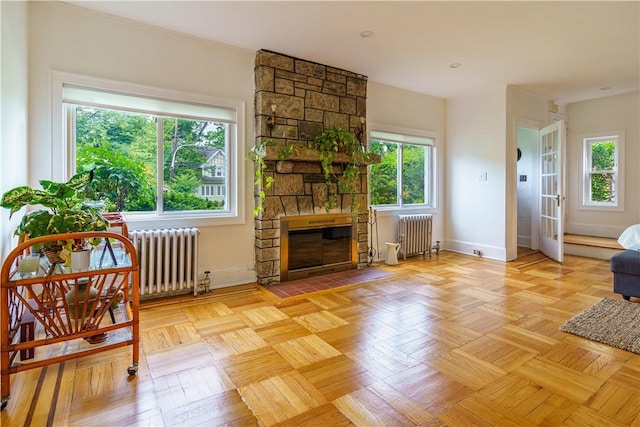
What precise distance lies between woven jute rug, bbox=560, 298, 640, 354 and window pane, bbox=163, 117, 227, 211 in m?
3.40

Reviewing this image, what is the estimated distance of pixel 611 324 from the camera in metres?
2.54

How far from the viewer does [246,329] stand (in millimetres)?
2488

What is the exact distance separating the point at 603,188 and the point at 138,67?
7166 millimetres

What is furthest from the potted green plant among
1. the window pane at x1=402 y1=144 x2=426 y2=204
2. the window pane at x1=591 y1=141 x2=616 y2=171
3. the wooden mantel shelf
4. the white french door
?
the window pane at x1=591 y1=141 x2=616 y2=171

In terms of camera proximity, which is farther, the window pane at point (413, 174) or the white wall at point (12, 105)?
the window pane at point (413, 174)

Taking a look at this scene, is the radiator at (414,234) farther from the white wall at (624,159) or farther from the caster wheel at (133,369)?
the caster wheel at (133,369)

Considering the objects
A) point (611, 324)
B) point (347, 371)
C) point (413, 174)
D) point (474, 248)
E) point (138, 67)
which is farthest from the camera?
point (413, 174)

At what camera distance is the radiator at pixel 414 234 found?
16.0ft

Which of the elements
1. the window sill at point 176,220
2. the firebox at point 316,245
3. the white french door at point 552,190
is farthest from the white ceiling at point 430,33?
the firebox at point 316,245

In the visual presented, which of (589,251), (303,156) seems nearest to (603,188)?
(589,251)

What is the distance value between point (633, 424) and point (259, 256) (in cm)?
304

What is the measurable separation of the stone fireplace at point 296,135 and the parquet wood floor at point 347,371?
2.70 ft

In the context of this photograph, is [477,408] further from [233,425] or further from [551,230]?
[551,230]

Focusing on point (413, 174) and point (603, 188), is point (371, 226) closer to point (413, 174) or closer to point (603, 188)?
point (413, 174)
